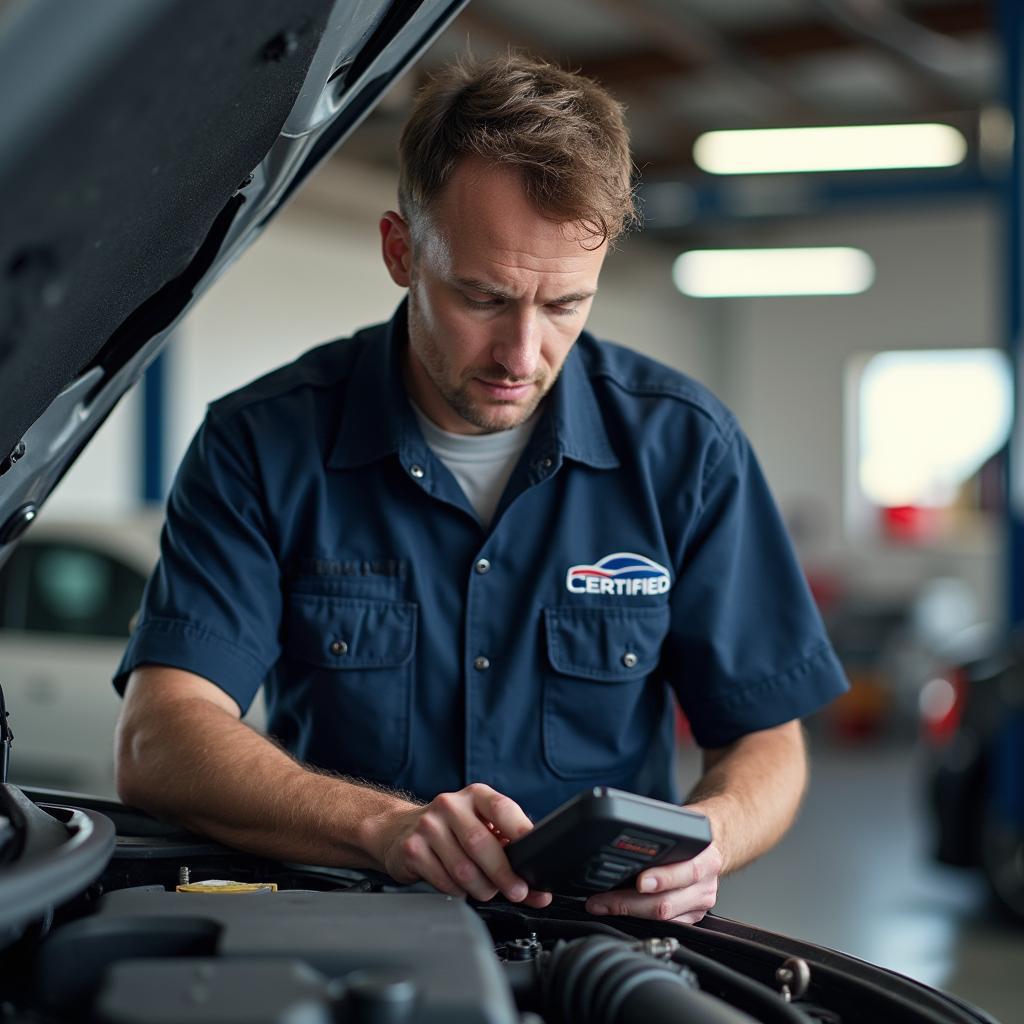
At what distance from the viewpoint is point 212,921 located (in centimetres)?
90

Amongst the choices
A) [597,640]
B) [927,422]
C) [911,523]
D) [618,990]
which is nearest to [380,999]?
[618,990]

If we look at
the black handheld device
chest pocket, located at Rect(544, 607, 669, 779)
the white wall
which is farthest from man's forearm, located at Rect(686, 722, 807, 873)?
the white wall

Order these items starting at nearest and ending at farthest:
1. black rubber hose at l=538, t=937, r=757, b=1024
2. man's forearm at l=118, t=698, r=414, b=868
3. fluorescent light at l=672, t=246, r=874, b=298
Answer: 1. black rubber hose at l=538, t=937, r=757, b=1024
2. man's forearm at l=118, t=698, r=414, b=868
3. fluorescent light at l=672, t=246, r=874, b=298

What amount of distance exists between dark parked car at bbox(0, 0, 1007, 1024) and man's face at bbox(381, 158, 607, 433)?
0.54 feet

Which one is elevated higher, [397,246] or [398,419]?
[397,246]

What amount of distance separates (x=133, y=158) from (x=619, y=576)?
0.85 m

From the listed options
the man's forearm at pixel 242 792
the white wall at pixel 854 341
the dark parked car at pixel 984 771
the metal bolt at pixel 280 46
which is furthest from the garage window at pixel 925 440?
the metal bolt at pixel 280 46

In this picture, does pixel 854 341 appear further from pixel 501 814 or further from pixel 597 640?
pixel 501 814

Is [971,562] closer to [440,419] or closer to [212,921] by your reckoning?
[440,419]

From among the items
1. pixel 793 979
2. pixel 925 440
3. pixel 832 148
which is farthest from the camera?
pixel 925 440

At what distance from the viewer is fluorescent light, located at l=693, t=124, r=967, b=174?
653 cm

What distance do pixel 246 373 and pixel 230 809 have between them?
6.80 meters

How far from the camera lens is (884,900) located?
482 centimetres

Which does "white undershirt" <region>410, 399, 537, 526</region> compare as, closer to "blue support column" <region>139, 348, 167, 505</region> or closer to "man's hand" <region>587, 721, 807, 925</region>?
"man's hand" <region>587, 721, 807, 925</region>
